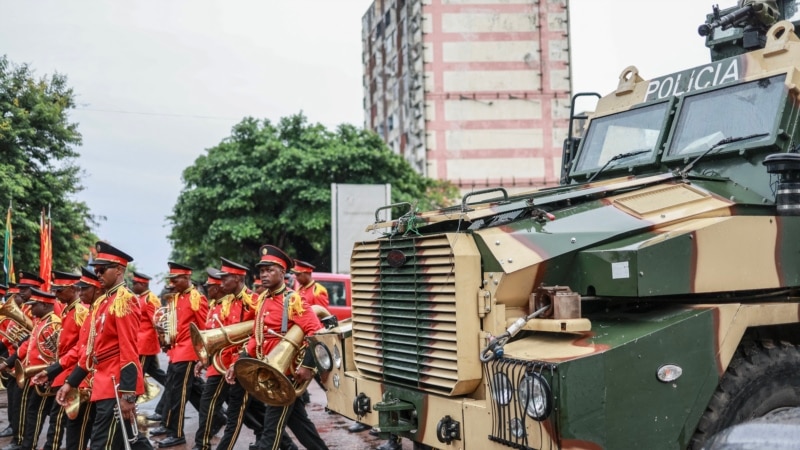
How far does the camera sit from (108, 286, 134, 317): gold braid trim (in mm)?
5883

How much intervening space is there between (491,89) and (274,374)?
30886mm

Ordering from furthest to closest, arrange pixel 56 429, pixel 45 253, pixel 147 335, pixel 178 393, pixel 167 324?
pixel 45 253 < pixel 167 324 < pixel 147 335 < pixel 178 393 < pixel 56 429

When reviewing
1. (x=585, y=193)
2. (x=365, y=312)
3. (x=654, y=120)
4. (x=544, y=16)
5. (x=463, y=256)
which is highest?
(x=544, y=16)

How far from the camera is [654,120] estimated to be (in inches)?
240

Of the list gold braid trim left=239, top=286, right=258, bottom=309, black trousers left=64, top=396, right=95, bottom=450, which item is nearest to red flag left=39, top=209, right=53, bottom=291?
gold braid trim left=239, top=286, right=258, bottom=309

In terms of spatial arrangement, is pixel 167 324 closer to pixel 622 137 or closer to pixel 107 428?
pixel 107 428

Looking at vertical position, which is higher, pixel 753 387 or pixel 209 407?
pixel 753 387

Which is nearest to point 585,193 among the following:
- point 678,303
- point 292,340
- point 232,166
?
point 678,303

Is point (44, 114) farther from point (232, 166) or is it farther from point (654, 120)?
point (654, 120)

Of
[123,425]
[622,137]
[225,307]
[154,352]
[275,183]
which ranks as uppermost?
[275,183]

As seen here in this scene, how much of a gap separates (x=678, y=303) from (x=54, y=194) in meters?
15.1

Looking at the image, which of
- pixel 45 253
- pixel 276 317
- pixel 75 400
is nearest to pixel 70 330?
pixel 75 400

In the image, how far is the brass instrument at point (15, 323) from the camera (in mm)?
10055

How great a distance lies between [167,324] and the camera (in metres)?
9.52
